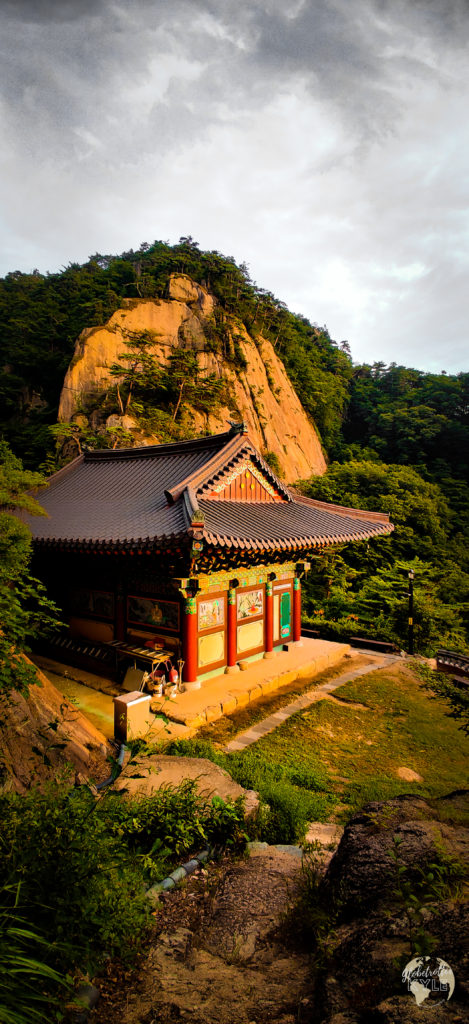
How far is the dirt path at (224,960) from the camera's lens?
241cm

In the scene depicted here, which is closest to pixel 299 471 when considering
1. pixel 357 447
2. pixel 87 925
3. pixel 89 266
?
pixel 357 447

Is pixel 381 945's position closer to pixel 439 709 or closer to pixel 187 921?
pixel 187 921

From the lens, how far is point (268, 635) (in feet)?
40.8

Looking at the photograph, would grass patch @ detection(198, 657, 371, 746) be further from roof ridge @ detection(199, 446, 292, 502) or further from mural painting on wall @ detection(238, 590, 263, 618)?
roof ridge @ detection(199, 446, 292, 502)

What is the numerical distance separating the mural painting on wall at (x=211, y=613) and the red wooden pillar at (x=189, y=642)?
13.2 inches

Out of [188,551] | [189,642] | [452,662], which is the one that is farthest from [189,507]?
[452,662]

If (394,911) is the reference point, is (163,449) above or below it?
above

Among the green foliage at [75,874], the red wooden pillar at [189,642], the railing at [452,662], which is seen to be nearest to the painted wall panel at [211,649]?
the red wooden pillar at [189,642]

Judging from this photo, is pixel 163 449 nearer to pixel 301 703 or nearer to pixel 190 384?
pixel 301 703

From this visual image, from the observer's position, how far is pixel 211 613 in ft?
34.9

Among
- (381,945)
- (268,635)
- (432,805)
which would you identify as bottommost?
(268,635)

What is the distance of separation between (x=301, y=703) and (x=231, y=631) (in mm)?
2347

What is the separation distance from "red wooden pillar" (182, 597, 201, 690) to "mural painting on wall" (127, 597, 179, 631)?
14.4 inches

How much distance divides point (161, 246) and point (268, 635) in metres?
62.1
